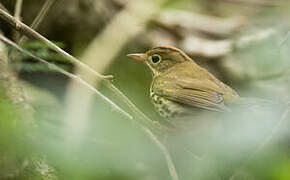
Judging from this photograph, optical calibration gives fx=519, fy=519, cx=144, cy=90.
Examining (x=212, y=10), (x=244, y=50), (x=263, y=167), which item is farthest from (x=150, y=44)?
(x=263, y=167)

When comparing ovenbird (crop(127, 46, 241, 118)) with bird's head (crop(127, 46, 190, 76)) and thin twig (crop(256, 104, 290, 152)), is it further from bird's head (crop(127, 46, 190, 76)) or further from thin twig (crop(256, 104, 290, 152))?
thin twig (crop(256, 104, 290, 152))

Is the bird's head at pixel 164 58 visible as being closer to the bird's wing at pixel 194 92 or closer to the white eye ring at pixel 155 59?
the white eye ring at pixel 155 59

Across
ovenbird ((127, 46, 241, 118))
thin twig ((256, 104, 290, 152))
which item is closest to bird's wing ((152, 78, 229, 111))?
ovenbird ((127, 46, 241, 118))

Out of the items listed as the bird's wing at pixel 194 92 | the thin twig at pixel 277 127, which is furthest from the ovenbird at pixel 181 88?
the thin twig at pixel 277 127

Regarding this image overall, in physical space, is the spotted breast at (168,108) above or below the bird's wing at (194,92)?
below

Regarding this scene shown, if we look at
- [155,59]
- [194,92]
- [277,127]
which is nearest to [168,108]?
[194,92]

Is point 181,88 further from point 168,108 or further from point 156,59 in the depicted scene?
point 156,59
